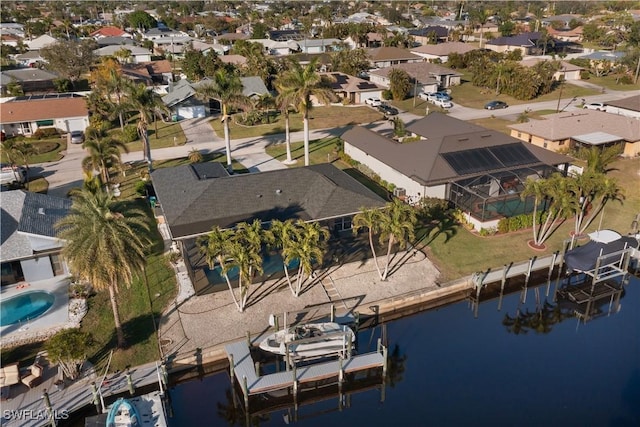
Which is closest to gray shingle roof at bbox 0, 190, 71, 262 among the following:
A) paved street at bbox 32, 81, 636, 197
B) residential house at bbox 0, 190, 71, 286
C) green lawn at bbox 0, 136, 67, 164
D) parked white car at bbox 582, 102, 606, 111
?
residential house at bbox 0, 190, 71, 286

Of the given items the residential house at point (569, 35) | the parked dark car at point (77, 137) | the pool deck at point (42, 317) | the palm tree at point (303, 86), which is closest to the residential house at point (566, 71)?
the residential house at point (569, 35)

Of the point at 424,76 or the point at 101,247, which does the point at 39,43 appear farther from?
the point at 101,247

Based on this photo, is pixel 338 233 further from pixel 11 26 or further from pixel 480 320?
pixel 11 26

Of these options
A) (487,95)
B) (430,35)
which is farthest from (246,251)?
(430,35)

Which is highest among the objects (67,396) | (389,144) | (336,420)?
(389,144)

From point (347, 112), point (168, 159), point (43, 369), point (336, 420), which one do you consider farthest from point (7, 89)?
point (336, 420)
